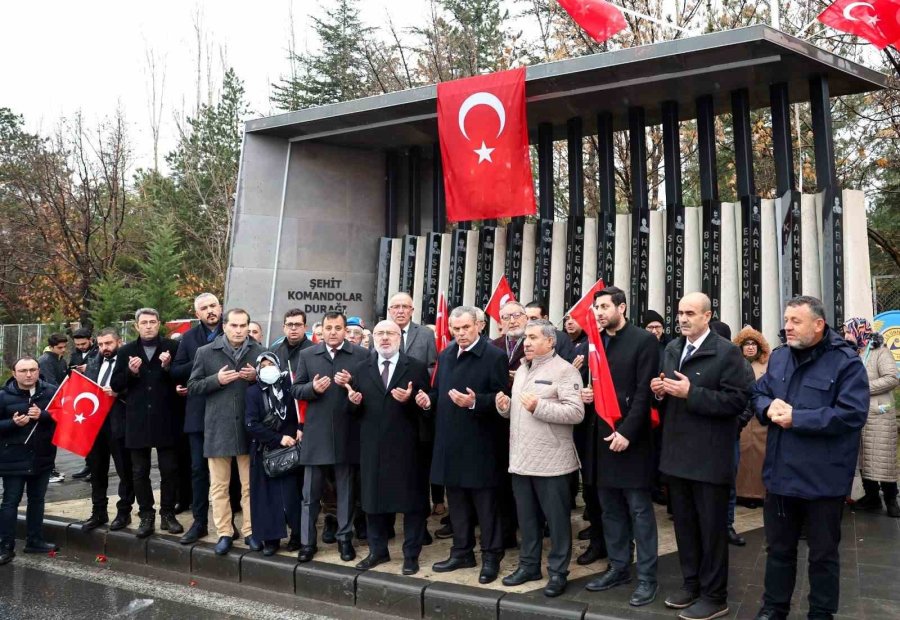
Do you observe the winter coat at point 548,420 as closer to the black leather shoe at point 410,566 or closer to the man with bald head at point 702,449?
the man with bald head at point 702,449

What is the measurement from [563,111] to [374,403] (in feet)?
17.5

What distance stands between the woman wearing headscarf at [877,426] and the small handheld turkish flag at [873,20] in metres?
3.01

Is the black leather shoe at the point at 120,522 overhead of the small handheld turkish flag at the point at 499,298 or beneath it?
beneath

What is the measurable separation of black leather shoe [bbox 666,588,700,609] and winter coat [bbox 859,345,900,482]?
11.0ft

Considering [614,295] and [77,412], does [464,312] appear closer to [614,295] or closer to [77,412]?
[614,295]

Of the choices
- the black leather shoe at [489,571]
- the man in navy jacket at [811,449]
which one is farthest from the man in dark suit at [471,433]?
the man in navy jacket at [811,449]

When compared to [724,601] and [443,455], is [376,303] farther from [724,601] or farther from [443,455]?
[724,601]

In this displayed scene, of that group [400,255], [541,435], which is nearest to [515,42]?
[400,255]

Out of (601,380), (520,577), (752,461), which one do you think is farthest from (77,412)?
(752,461)

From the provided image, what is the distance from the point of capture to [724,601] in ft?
16.3

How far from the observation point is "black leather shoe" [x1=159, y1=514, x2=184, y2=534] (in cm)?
732

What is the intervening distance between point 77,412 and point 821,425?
631 centimetres

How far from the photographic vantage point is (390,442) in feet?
20.2

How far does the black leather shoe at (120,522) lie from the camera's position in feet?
24.7
